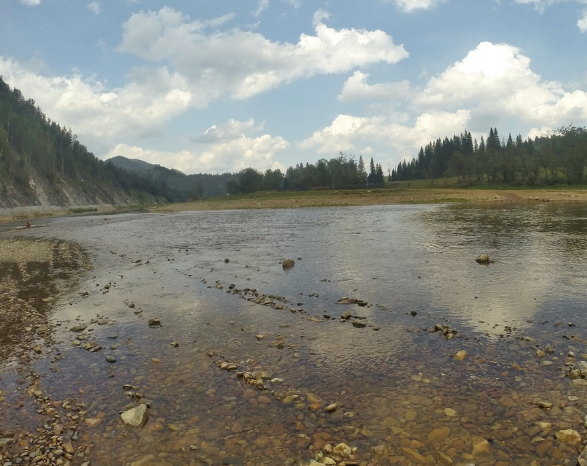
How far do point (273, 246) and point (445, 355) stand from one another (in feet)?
75.7

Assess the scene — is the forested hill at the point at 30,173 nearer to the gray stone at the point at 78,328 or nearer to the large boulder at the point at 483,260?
the gray stone at the point at 78,328

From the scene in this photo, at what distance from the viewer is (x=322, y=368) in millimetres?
9781

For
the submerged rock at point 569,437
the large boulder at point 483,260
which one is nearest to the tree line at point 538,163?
the large boulder at point 483,260

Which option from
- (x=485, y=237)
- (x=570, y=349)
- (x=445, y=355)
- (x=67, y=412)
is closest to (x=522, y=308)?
(x=570, y=349)

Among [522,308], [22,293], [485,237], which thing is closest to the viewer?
[522,308]

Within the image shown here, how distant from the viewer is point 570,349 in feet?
33.3

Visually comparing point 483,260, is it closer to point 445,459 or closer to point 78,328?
point 445,459

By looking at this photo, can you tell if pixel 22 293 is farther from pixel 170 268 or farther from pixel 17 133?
pixel 17 133

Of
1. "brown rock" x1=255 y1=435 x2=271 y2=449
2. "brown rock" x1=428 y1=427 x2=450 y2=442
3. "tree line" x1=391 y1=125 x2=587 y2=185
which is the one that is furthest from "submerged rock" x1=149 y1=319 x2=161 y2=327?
"tree line" x1=391 y1=125 x2=587 y2=185

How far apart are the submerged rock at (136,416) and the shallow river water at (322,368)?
5.8 inches

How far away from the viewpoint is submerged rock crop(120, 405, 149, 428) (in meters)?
7.68

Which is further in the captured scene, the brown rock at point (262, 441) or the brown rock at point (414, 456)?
the brown rock at point (262, 441)

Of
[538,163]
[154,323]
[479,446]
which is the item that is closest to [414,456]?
[479,446]

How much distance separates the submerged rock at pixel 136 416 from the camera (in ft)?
25.2
